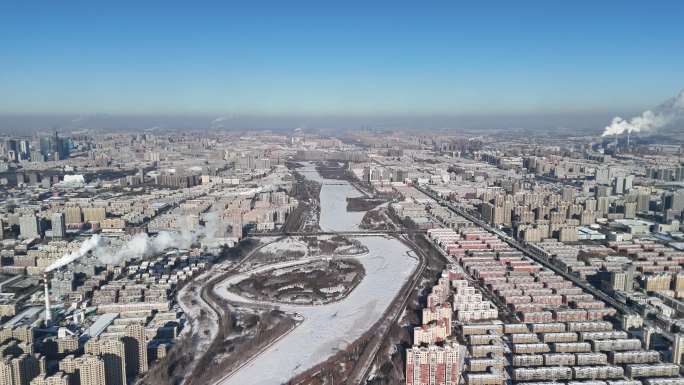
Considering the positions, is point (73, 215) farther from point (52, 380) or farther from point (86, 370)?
point (52, 380)

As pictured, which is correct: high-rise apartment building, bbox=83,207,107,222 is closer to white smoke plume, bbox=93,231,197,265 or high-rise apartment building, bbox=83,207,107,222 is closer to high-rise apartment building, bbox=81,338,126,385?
white smoke plume, bbox=93,231,197,265

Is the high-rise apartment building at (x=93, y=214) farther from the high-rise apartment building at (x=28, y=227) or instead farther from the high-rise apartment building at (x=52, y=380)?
the high-rise apartment building at (x=52, y=380)

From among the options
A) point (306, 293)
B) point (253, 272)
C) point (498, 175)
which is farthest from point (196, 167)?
point (306, 293)

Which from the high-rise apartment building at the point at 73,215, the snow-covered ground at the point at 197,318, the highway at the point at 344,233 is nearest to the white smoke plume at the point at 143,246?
the highway at the point at 344,233

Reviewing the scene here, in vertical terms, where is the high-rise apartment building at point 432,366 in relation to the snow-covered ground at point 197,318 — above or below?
above

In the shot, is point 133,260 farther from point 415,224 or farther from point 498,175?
point 498,175
